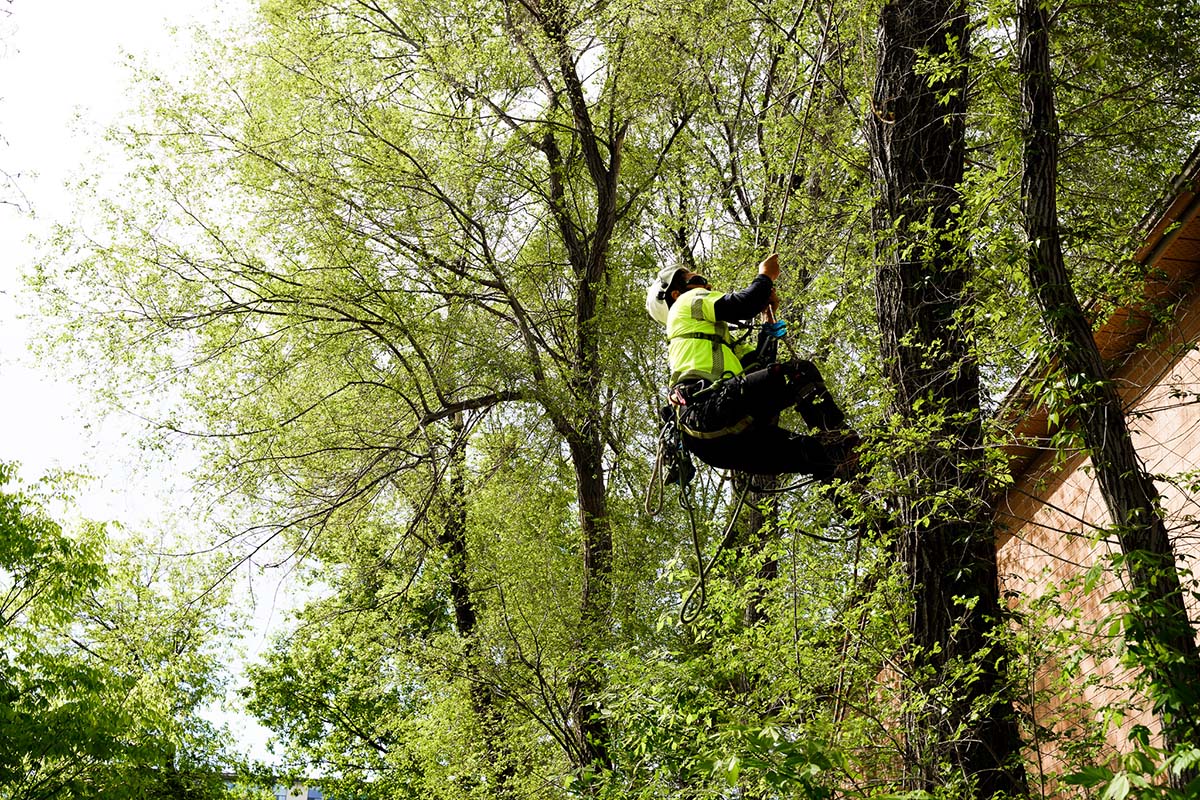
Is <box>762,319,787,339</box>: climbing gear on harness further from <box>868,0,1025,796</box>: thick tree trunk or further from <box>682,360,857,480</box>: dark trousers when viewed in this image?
<box>868,0,1025,796</box>: thick tree trunk

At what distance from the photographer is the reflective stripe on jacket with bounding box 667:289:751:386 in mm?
6984

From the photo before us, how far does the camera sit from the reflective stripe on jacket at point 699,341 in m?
6.98

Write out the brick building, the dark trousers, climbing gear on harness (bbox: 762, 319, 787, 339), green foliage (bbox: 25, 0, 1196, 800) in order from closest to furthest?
1. the brick building
2. the dark trousers
3. climbing gear on harness (bbox: 762, 319, 787, 339)
4. green foliage (bbox: 25, 0, 1196, 800)

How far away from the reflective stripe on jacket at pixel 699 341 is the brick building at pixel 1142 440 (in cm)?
176

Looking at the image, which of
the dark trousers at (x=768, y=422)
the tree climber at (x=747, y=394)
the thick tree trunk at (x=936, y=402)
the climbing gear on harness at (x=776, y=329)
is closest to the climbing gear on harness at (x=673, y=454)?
the tree climber at (x=747, y=394)

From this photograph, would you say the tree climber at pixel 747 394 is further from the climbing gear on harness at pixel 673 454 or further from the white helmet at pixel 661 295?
the climbing gear on harness at pixel 673 454

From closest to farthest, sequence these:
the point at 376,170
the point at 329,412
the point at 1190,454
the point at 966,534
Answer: the point at 966,534, the point at 1190,454, the point at 376,170, the point at 329,412

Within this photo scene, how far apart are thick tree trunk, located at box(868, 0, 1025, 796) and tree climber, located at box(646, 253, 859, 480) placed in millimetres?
492

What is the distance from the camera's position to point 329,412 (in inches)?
546

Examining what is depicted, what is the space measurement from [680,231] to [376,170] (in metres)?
4.11

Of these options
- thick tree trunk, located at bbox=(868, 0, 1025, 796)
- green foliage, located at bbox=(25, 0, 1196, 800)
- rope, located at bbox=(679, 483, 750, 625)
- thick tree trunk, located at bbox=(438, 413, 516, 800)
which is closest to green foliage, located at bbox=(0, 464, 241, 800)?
green foliage, located at bbox=(25, 0, 1196, 800)

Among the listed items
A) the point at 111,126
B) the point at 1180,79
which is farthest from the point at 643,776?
the point at 111,126

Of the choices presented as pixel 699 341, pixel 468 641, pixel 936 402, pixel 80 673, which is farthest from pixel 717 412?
pixel 80 673

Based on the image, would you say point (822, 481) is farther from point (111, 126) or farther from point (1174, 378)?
point (111, 126)
